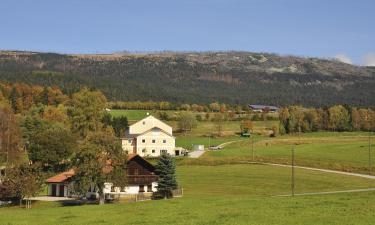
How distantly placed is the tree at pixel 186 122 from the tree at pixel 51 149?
9302 centimetres

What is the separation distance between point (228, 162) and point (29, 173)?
48.5 m

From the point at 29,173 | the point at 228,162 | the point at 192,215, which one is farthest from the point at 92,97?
the point at 192,215

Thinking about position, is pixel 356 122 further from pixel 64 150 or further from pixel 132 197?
pixel 132 197

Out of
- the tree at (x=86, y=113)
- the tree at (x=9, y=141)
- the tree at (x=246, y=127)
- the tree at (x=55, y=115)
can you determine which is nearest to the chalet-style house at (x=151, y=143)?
the tree at (x=86, y=113)

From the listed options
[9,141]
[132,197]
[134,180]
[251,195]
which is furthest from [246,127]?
[251,195]

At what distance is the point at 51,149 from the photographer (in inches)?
3839

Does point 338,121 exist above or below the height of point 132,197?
above

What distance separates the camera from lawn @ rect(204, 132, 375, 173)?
106 m

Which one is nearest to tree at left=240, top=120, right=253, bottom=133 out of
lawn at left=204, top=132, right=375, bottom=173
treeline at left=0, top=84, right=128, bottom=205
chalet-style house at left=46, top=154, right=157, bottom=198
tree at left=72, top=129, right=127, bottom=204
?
lawn at left=204, top=132, right=375, bottom=173

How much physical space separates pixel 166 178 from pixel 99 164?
8.10 m

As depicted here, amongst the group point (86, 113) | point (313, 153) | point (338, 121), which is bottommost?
point (313, 153)

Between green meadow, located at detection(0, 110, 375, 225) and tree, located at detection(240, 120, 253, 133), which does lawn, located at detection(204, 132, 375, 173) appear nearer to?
green meadow, located at detection(0, 110, 375, 225)

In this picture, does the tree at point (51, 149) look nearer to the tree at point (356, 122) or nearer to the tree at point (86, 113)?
the tree at point (86, 113)

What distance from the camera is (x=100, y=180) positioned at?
65.7 metres
